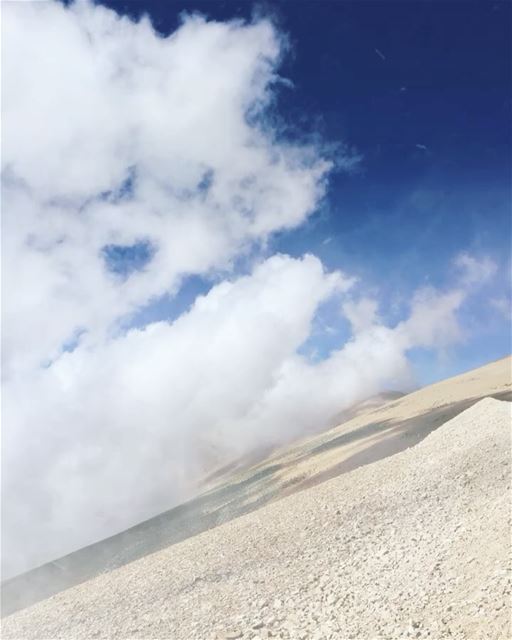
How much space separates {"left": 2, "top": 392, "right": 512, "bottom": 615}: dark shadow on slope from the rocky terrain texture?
970 centimetres

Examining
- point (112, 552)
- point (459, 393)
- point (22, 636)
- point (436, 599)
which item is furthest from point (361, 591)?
point (459, 393)

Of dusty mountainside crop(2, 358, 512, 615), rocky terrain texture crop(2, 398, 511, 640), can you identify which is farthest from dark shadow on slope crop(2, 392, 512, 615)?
rocky terrain texture crop(2, 398, 511, 640)

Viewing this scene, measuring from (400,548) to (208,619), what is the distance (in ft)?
33.8

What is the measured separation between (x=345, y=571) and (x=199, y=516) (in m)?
32.7

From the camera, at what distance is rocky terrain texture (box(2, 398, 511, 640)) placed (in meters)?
20.4

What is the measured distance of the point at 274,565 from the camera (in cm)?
2820

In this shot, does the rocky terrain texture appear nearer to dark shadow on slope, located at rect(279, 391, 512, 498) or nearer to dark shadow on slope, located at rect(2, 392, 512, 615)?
dark shadow on slope, located at rect(279, 391, 512, 498)

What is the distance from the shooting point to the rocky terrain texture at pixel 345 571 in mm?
20438

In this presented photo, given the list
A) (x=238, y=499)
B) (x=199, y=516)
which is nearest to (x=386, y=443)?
(x=238, y=499)

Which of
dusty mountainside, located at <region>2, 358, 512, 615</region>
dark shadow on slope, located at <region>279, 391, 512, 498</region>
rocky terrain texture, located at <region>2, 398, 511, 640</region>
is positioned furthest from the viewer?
dusty mountainside, located at <region>2, 358, 512, 615</region>

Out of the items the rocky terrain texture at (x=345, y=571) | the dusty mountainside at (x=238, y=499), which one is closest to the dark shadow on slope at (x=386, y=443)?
the dusty mountainside at (x=238, y=499)

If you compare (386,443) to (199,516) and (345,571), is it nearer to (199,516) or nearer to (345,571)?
(199,516)

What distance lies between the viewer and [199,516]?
5544cm

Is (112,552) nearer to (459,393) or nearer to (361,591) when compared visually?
(361,591)
